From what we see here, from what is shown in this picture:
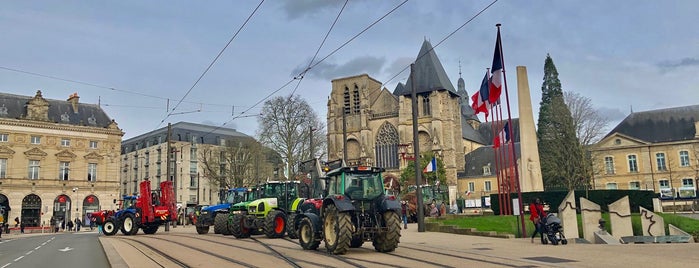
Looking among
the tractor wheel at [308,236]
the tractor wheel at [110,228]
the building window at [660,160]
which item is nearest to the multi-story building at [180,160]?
the tractor wheel at [110,228]

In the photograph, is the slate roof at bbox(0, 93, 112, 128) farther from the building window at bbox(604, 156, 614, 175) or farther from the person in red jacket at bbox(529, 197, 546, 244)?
the building window at bbox(604, 156, 614, 175)

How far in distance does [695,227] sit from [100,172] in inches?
2100

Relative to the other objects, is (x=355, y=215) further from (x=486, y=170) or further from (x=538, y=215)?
(x=486, y=170)

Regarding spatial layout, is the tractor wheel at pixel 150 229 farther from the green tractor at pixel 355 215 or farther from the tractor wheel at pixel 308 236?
the green tractor at pixel 355 215

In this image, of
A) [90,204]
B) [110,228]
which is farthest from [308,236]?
[90,204]

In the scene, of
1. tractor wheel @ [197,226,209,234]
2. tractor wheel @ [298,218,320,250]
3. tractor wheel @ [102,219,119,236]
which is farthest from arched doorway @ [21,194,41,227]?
tractor wheel @ [298,218,320,250]

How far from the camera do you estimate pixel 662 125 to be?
189 ft

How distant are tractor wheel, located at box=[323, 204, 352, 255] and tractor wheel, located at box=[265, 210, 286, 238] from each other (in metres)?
6.44

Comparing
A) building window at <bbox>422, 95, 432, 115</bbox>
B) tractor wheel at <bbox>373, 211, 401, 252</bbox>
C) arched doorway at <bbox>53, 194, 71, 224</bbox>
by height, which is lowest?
tractor wheel at <bbox>373, 211, 401, 252</bbox>

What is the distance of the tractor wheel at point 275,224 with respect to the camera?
19.7 m

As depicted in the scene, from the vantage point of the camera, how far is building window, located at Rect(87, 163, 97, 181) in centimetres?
5434

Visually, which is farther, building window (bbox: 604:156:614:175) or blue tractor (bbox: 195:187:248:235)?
building window (bbox: 604:156:614:175)

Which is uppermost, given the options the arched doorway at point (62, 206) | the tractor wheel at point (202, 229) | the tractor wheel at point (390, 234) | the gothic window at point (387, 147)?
the gothic window at point (387, 147)

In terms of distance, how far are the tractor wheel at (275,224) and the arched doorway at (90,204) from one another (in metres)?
41.7
